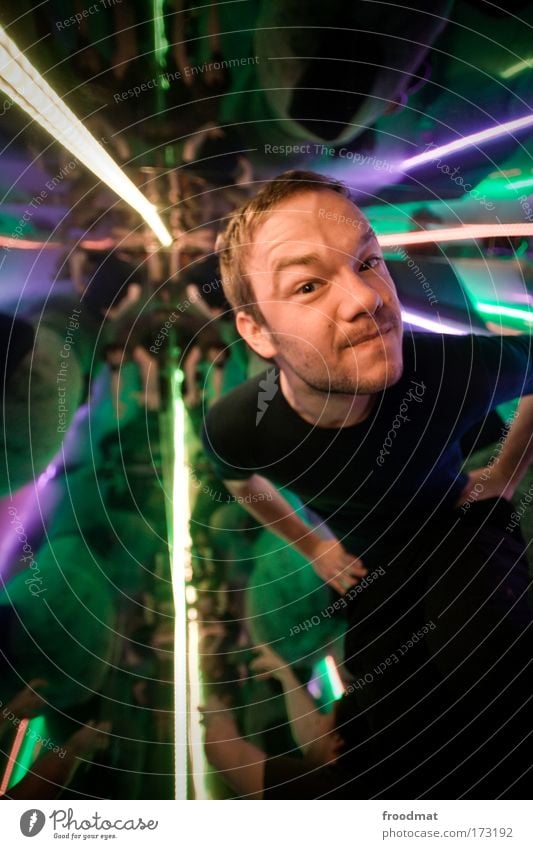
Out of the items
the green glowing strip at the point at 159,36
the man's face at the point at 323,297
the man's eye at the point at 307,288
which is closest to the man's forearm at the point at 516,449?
the man's face at the point at 323,297

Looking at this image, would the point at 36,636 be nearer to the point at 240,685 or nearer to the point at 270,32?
the point at 240,685

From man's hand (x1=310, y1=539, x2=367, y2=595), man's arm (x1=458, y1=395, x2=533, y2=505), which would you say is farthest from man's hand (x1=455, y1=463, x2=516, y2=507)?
man's hand (x1=310, y1=539, x2=367, y2=595)

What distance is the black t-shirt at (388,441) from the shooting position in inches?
29.6

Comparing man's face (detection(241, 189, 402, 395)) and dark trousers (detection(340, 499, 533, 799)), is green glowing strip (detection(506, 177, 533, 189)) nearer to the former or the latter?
man's face (detection(241, 189, 402, 395))

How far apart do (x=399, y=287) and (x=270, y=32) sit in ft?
0.95

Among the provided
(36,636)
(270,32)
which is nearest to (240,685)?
(36,636)

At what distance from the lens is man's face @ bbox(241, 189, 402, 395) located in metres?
0.73

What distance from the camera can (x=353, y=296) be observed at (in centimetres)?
73

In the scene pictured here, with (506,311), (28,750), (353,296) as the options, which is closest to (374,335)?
(353,296)

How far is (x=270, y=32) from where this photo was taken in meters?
0.75

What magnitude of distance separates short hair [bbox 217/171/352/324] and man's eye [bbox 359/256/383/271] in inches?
2.6

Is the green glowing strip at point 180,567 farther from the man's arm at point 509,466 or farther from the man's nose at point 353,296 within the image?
the man's arm at point 509,466

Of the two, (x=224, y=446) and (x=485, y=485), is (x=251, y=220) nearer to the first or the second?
(x=224, y=446)
